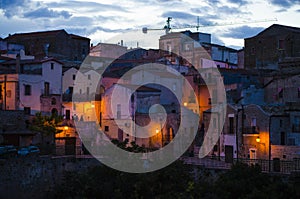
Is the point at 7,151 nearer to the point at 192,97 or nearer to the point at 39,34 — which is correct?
the point at 192,97

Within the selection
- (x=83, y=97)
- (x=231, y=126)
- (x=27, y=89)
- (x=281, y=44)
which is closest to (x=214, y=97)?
(x=231, y=126)

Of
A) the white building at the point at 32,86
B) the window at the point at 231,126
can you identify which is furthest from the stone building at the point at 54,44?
the window at the point at 231,126

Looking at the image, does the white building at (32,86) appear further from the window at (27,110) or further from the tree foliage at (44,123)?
the tree foliage at (44,123)

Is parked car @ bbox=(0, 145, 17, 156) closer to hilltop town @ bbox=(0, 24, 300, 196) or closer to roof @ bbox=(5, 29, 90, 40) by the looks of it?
hilltop town @ bbox=(0, 24, 300, 196)

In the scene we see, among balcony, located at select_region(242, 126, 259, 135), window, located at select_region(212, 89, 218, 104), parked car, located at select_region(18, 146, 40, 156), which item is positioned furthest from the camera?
window, located at select_region(212, 89, 218, 104)

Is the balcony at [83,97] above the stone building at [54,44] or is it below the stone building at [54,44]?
below

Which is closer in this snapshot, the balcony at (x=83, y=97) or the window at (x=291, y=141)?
the window at (x=291, y=141)

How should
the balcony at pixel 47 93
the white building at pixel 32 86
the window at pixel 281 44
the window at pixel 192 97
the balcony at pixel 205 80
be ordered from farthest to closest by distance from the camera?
the window at pixel 281 44 → the window at pixel 192 97 → the balcony at pixel 205 80 → the balcony at pixel 47 93 → the white building at pixel 32 86

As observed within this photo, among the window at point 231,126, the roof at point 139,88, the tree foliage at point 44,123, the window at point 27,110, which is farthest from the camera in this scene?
the roof at point 139,88

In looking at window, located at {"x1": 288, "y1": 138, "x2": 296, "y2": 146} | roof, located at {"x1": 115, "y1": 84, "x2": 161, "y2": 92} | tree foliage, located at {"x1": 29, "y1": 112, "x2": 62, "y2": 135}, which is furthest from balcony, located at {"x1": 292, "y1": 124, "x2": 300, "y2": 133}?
tree foliage, located at {"x1": 29, "y1": 112, "x2": 62, "y2": 135}

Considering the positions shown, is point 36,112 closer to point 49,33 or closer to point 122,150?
point 122,150

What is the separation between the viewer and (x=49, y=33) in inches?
2667

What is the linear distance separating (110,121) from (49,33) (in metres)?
21.4

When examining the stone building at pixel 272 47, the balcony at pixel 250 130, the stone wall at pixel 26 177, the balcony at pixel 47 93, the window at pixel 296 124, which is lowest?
the stone wall at pixel 26 177
